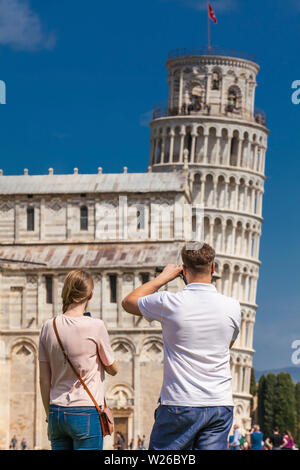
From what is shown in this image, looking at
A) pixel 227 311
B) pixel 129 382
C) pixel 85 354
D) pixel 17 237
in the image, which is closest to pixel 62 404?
pixel 85 354

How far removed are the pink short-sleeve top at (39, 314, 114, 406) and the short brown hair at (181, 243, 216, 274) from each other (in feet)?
3.87

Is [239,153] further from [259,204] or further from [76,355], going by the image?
[76,355]

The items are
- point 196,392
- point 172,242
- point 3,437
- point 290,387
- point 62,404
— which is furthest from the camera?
point 290,387

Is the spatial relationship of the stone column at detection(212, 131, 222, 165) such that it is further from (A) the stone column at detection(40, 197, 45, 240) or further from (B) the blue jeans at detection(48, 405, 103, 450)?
(B) the blue jeans at detection(48, 405, 103, 450)

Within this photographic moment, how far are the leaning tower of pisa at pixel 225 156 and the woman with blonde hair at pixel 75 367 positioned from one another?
87277 mm

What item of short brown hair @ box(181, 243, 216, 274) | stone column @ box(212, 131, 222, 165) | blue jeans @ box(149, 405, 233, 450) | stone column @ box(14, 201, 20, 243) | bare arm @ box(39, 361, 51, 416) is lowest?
blue jeans @ box(149, 405, 233, 450)

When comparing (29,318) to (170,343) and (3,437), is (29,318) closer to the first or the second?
(3,437)

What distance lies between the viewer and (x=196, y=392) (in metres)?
10.0

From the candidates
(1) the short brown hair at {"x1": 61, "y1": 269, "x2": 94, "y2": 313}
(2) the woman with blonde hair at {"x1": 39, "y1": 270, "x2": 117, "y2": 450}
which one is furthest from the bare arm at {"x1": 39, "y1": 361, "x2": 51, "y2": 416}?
(1) the short brown hair at {"x1": 61, "y1": 269, "x2": 94, "y2": 313}

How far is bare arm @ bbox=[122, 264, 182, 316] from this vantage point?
1028 centimetres

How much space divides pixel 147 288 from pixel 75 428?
4.98 ft

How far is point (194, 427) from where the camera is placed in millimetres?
9969

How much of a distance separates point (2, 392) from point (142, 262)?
11.5 meters

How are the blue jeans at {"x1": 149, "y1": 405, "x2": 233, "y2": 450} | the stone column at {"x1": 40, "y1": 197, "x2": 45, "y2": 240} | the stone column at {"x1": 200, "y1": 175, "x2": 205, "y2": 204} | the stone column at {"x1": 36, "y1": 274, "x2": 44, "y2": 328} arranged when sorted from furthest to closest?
the stone column at {"x1": 200, "y1": 175, "x2": 205, "y2": 204}, the stone column at {"x1": 40, "y1": 197, "x2": 45, "y2": 240}, the stone column at {"x1": 36, "y1": 274, "x2": 44, "y2": 328}, the blue jeans at {"x1": 149, "y1": 405, "x2": 233, "y2": 450}
